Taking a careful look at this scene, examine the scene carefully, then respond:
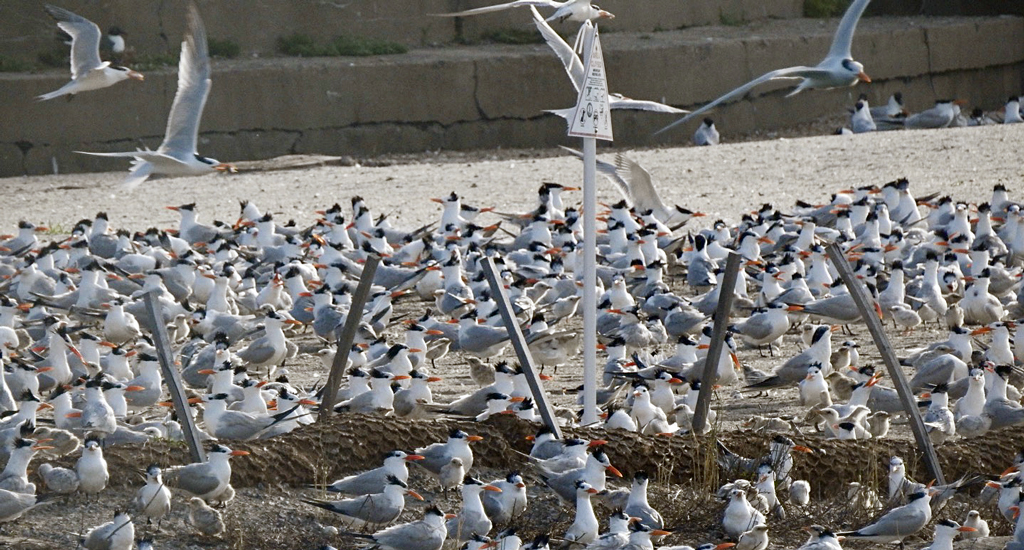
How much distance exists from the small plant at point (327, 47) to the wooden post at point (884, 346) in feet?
48.6

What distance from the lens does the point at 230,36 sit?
814 inches

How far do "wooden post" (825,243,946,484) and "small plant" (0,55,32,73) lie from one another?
49.2 ft

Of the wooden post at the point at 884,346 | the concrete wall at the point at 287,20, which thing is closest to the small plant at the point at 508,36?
the concrete wall at the point at 287,20

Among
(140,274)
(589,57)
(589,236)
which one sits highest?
(589,57)

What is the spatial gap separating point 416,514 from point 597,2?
16029 mm

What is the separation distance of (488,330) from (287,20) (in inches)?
470

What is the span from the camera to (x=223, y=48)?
20484 mm

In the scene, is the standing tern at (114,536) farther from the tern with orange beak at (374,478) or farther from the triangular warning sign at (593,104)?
the triangular warning sign at (593,104)

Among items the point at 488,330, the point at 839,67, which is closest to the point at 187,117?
the point at 488,330

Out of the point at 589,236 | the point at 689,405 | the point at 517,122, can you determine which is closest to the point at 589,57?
the point at 589,236

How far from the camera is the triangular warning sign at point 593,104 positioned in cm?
690

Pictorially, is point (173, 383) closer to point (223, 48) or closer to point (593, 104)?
point (593, 104)

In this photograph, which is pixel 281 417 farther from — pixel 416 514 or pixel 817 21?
pixel 817 21

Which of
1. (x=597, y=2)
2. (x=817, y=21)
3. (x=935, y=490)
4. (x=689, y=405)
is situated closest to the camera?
(x=935, y=490)
